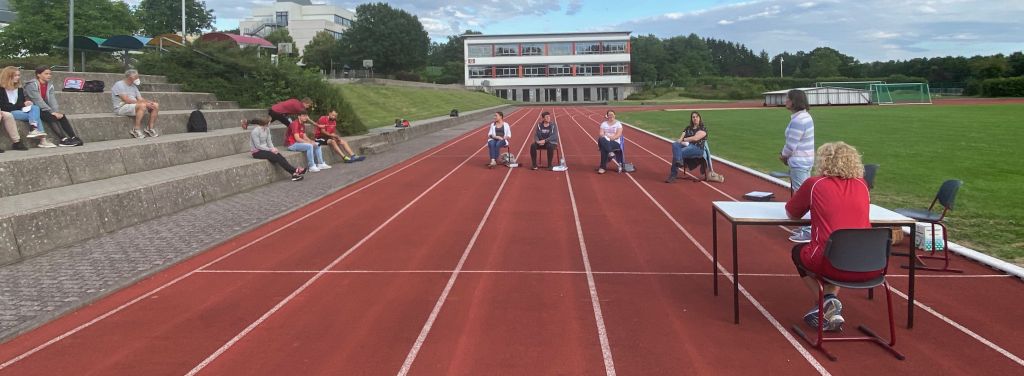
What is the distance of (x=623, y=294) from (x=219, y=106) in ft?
51.3

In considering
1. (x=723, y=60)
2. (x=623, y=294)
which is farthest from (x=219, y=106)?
(x=723, y=60)

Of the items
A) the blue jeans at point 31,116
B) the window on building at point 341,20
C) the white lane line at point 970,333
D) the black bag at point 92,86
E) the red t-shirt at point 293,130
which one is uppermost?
the window on building at point 341,20

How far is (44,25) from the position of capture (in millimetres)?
36125

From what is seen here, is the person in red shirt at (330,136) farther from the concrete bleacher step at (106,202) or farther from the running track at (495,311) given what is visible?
the running track at (495,311)

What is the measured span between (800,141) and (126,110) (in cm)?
1162

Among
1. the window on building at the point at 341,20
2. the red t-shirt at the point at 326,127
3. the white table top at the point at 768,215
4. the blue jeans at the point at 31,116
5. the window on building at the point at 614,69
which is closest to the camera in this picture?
the white table top at the point at 768,215

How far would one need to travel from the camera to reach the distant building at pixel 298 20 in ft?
315

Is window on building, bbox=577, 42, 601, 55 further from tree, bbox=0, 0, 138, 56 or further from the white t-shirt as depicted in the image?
the white t-shirt

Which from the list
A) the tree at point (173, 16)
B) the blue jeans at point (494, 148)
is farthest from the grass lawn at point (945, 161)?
the tree at point (173, 16)

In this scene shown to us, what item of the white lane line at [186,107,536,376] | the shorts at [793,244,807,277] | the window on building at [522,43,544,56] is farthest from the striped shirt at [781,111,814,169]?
the window on building at [522,43,544,56]

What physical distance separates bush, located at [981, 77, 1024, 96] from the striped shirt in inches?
2456

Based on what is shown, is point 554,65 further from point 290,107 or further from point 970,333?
point 970,333

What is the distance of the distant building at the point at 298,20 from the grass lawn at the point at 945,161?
269 feet

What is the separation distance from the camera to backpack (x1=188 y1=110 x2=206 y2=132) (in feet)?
44.9
